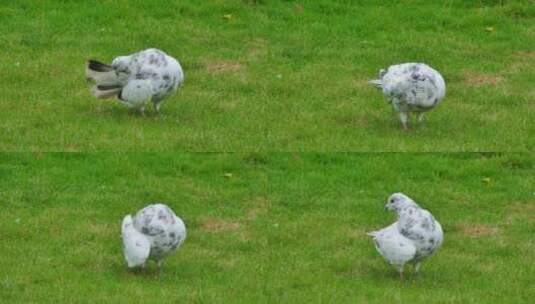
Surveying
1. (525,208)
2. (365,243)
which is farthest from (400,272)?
(525,208)

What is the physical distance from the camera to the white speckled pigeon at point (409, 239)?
18141mm

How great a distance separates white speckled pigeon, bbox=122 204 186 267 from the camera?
18047mm

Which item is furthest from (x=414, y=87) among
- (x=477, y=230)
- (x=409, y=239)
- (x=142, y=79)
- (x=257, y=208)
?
(x=409, y=239)

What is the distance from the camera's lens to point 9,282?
18172mm

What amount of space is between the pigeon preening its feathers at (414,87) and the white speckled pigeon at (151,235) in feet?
13.8

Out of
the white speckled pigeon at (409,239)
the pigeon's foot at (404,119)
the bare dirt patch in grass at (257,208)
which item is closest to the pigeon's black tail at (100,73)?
the bare dirt patch in grass at (257,208)

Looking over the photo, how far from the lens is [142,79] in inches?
850

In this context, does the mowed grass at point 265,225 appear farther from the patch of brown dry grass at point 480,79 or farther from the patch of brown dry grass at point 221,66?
the patch of brown dry grass at point 221,66

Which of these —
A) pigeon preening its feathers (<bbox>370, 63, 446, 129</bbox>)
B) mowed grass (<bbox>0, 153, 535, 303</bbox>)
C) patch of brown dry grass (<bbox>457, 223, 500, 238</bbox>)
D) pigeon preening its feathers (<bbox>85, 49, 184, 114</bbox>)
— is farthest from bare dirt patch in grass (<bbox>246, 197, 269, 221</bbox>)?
patch of brown dry grass (<bbox>457, 223, 500, 238</bbox>)

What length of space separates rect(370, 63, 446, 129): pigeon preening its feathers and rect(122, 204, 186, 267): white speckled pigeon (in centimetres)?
422

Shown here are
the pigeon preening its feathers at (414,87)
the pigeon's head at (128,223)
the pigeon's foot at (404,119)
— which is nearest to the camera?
the pigeon's head at (128,223)

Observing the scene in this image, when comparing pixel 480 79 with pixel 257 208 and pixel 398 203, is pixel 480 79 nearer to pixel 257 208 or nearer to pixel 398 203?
pixel 257 208

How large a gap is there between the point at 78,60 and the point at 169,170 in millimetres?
3477

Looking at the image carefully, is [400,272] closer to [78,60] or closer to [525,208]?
[525,208]
